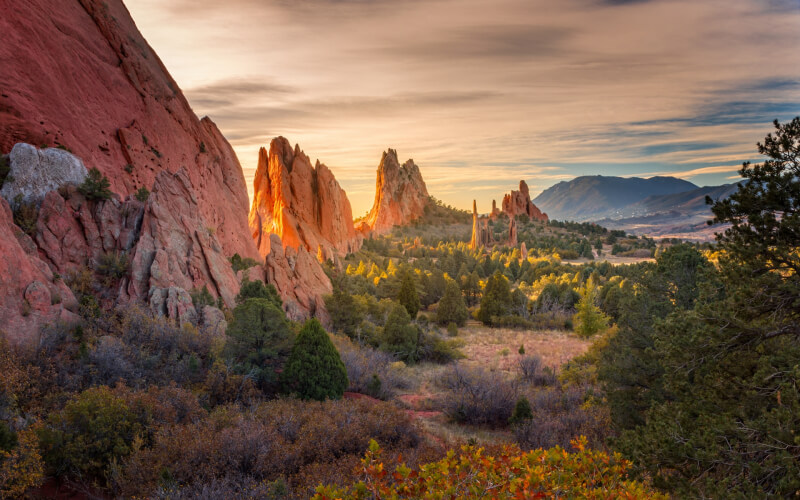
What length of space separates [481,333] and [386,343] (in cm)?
1197

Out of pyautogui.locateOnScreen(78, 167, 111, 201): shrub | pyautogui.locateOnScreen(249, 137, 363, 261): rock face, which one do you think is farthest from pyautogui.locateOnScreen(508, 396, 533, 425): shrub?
pyautogui.locateOnScreen(249, 137, 363, 261): rock face

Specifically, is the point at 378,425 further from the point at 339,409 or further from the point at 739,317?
the point at 739,317

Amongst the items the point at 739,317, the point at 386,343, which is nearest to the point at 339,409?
the point at 739,317

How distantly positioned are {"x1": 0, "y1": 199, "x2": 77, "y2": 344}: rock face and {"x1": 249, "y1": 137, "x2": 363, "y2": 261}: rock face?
44.9 meters

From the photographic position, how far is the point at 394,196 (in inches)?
5177

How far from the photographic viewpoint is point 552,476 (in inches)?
215

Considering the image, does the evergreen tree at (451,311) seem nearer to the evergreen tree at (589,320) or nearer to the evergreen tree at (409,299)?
the evergreen tree at (409,299)

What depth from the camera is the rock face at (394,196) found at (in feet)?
411

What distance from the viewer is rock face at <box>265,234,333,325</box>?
1044 inches

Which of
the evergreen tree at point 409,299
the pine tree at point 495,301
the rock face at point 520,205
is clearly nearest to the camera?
the evergreen tree at point 409,299

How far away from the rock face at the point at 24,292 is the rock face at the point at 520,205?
4976 inches

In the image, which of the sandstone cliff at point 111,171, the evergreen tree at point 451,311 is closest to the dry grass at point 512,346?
the evergreen tree at point 451,311

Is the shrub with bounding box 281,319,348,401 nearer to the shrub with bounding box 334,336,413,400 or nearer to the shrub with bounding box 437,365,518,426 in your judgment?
the shrub with bounding box 334,336,413,400

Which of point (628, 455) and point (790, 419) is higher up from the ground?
point (790, 419)
